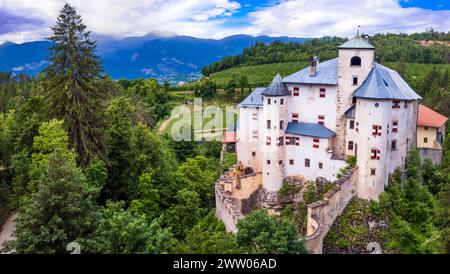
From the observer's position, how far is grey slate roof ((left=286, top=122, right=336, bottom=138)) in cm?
4294

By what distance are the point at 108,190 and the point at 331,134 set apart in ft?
73.2

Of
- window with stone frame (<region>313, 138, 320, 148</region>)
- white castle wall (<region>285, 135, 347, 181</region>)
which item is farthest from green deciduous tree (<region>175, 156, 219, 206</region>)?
window with stone frame (<region>313, 138, 320, 148</region>)

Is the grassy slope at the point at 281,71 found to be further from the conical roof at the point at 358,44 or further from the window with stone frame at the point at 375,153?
the window with stone frame at the point at 375,153

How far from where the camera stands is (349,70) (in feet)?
137

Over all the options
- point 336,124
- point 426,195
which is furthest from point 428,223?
point 336,124

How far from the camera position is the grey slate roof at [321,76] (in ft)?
141

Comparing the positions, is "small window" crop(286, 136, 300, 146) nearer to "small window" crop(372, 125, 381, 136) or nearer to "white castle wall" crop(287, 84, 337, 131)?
"white castle wall" crop(287, 84, 337, 131)

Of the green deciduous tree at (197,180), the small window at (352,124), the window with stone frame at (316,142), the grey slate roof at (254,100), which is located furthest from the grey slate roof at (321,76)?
the green deciduous tree at (197,180)

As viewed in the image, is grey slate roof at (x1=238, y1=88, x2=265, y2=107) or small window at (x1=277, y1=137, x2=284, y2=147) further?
grey slate roof at (x1=238, y1=88, x2=265, y2=107)

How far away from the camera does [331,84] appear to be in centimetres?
4269

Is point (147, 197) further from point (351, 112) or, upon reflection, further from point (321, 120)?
point (351, 112)

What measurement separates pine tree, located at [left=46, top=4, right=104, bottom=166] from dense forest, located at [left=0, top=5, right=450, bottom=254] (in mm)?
90

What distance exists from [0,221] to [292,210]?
27.6 m
